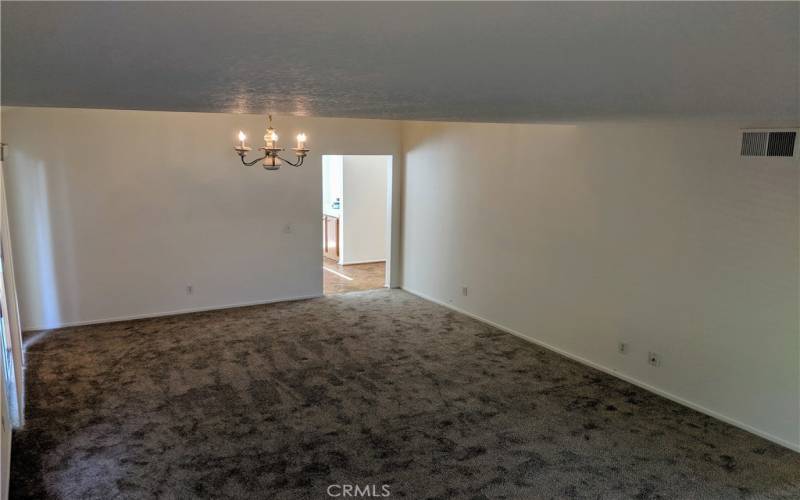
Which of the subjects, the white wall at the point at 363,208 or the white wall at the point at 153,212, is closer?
the white wall at the point at 153,212

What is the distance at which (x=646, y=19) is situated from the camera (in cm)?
105

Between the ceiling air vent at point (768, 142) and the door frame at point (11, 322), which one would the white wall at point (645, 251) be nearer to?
the ceiling air vent at point (768, 142)

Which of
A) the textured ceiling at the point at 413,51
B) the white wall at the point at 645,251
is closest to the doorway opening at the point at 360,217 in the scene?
the white wall at the point at 645,251

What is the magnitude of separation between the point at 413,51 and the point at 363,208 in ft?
28.8

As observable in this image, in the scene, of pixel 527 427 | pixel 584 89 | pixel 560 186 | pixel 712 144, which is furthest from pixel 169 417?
pixel 712 144

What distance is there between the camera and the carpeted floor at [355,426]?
3.32m

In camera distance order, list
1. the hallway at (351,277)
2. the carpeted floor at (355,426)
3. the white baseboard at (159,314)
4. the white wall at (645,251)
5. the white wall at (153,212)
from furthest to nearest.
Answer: the hallway at (351,277) < the white baseboard at (159,314) < the white wall at (153,212) < the white wall at (645,251) < the carpeted floor at (355,426)

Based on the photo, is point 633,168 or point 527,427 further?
point 633,168

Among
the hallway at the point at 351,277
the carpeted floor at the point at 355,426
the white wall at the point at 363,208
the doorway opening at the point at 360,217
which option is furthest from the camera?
the white wall at the point at 363,208

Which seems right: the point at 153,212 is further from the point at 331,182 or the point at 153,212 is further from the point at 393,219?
the point at 331,182

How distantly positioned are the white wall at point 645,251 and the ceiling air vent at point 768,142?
0.07m

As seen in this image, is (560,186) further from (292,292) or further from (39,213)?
(39,213)

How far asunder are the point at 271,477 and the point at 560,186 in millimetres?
3846

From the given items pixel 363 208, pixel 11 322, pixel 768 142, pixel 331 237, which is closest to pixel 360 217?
pixel 363 208
